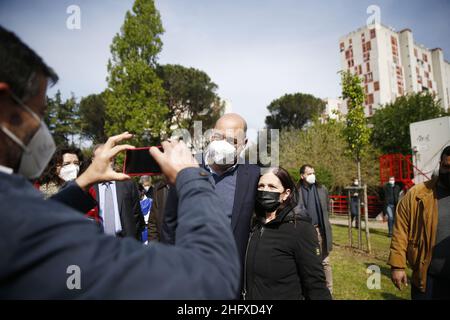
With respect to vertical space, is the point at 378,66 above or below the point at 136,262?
above

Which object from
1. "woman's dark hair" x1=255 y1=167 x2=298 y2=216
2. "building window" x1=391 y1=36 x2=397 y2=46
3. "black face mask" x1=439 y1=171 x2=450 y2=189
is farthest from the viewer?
"building window" x1=391 y1=36 x2=397 y2=46

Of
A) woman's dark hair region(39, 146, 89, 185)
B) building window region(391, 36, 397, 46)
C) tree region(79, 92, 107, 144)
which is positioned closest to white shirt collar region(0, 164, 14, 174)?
woman's dark hair region(39, 146, 89, 185)

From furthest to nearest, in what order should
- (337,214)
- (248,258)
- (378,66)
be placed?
(378,66)
(337,214)
(248,258)

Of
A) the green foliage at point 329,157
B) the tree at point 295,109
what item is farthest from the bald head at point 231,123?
the tree at point 295,109

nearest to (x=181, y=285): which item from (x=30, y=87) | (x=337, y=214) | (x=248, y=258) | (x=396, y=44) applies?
(x=30, y=87)

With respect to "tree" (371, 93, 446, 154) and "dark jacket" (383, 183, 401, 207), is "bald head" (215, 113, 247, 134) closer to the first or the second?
"dark jacket" (383, 183, 401, 207)

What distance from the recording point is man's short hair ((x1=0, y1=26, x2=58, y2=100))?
85cm

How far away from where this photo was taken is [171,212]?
1.79m

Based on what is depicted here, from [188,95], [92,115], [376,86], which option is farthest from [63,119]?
[376,86]

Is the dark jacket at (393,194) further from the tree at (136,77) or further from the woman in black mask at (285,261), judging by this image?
the tree at (136,77)

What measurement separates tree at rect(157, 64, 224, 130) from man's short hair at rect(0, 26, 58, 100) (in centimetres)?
2953

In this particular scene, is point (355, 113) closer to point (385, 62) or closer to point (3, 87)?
point (3, 87)

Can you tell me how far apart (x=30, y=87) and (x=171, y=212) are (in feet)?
3.49
